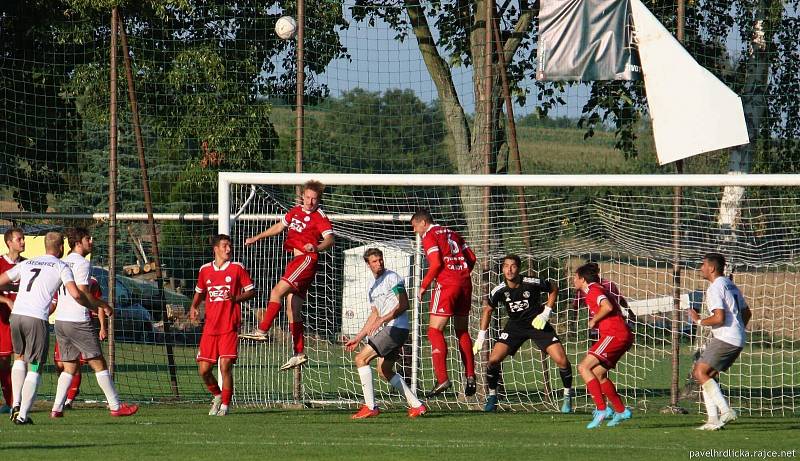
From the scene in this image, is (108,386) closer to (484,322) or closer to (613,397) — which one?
(484,322)

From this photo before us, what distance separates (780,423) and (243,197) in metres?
7.57

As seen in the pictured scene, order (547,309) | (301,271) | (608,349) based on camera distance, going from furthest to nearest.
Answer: (547,309) < (301,271) < (608,349)

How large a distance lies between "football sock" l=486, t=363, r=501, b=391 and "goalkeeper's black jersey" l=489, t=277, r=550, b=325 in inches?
26.9

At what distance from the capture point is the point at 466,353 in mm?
13352

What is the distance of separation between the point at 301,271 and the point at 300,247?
30 centimetres

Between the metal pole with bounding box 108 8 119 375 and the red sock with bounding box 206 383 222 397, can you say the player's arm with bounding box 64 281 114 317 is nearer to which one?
the red sock with bounding box 206 383 222 397

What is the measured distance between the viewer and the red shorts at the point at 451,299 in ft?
43.7

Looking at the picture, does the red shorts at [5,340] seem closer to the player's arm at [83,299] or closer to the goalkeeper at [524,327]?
the player's arm at [83,299]

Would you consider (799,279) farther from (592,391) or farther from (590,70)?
(592,391)

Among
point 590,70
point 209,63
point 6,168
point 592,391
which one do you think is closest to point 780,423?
point 592,391

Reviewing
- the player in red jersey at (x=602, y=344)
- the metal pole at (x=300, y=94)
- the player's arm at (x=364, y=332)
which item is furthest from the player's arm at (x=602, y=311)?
the metal pole at (x=300, y=94)

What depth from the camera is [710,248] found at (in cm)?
1502

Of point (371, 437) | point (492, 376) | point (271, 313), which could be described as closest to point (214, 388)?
point (271, 313)

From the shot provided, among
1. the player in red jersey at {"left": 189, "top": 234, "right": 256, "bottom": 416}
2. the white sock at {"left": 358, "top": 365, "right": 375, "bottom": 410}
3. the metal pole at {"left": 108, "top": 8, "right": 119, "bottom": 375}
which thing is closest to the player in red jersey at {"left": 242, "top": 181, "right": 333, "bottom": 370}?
the player in red jersey at {"left": 189, "top": 234, "right": 256, "bottom": 416}
